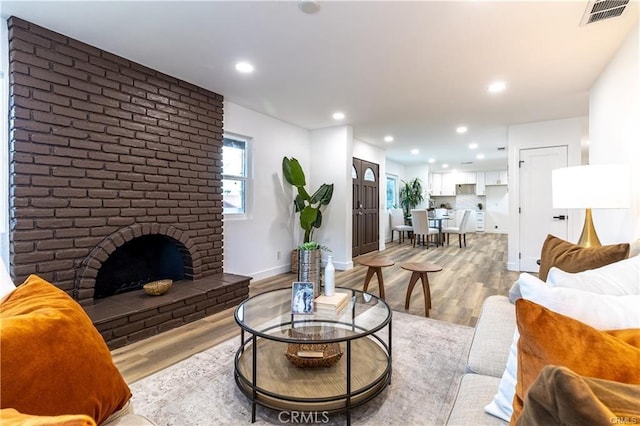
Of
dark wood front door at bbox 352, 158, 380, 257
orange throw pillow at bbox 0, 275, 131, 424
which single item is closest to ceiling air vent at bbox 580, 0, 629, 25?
orange throw pillow at bbox 0, 275, 131, 424

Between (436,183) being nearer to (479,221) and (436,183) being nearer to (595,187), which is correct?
(479,221)

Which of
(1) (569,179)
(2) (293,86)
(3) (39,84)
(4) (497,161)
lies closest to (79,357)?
(3) (39,84)

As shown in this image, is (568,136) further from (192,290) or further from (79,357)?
(79,357)

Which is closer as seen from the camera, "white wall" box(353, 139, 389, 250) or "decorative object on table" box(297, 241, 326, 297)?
"decorative object on table" box(297, 241, 326, 297)

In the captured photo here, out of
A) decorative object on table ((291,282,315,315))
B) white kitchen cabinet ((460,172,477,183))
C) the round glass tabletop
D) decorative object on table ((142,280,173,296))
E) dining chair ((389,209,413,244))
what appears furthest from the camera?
white kitchen cabinet ((460,172,477,183))

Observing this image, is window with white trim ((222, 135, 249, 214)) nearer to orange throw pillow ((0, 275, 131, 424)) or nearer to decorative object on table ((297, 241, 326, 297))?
decorative object on table ((297, 241, 326, 297))

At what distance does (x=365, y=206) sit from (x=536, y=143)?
320 cm

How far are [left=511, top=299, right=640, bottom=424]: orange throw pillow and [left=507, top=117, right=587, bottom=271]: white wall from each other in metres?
4.78

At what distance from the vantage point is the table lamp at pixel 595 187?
1.94m

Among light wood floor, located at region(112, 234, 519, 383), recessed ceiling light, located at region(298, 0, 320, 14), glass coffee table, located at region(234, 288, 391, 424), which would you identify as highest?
recessed ceiling light, located at region(298, 0, 320, 14)

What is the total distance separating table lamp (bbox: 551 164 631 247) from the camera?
6.35 feet

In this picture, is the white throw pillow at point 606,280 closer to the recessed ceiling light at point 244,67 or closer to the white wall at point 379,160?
the recessed ceiling light at point 244,67

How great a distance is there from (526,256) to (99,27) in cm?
609

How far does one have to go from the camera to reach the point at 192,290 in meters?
2.99
